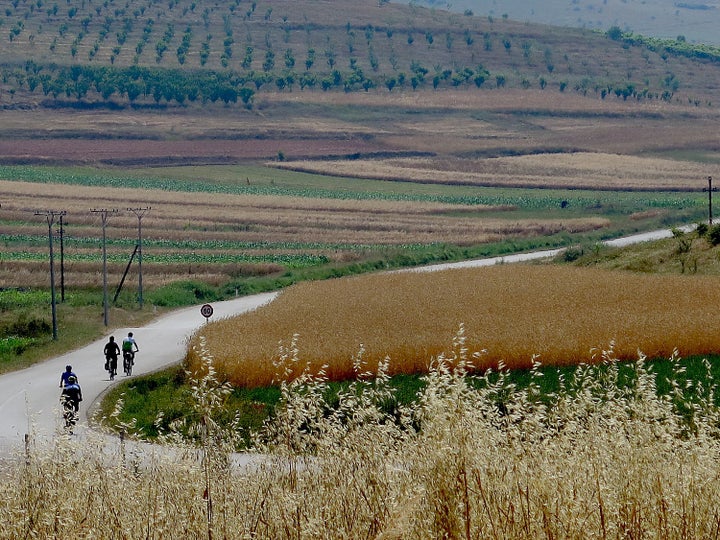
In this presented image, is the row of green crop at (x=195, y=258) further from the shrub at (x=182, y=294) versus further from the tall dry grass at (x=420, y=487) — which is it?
the tall dry grass at (x=420, y=487)

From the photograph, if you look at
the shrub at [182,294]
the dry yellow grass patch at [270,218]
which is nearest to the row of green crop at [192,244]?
the dry yellow grass patch at [270,218]

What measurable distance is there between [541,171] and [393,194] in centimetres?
2884

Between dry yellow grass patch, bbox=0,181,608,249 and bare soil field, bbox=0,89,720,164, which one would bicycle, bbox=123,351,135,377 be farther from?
bare soil field, bbox=0,89,720,164

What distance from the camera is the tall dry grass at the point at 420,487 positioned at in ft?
40.0

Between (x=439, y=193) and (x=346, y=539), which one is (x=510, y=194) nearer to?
(x=439, y=193)

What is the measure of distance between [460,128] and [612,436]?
6679 inches

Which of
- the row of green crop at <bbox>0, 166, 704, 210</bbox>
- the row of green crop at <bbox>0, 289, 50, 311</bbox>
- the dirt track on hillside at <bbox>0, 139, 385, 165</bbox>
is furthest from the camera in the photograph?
the dirt track on hillside at <bbox>0, 139, 385, 165</bbox>

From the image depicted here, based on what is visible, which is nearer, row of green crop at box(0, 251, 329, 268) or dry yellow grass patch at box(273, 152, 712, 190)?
row of green crop at box(0, 251, 329, 268)

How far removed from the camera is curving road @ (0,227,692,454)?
32.8m

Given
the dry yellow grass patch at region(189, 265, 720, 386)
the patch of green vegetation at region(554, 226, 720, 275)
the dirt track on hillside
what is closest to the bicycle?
the dry yellow grass patch at region(189, 265, 720, 386)

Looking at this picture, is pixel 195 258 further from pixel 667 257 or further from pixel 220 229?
pixel 667 257

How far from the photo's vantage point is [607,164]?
15800 cm

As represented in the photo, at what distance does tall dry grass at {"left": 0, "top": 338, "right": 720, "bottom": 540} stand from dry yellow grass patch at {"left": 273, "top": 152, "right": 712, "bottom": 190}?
417ft

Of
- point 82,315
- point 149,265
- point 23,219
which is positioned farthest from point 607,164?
point 82,315
